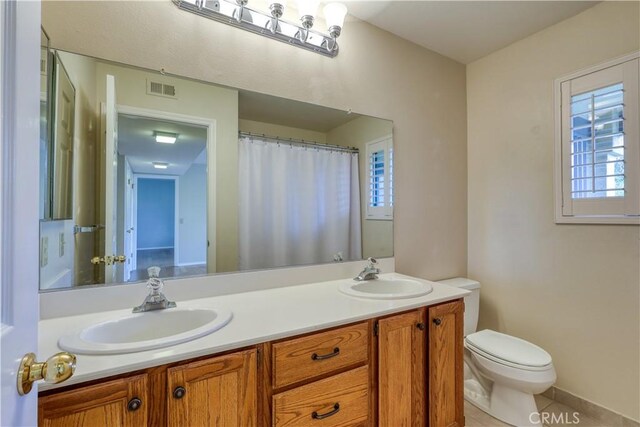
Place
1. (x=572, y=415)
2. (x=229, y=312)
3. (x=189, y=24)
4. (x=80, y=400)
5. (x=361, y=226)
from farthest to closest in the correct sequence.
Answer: (x=361, y=226)
(x=572, y=415)
(x=189, y=24)
(x=229, y=312)
(x=80, y=400)

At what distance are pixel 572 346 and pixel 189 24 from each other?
281 centimetres

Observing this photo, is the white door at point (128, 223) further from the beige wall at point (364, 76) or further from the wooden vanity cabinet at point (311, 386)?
the wooden vanity cabinet at point (311, 386)

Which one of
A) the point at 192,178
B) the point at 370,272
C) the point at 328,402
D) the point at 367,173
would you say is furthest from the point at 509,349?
the point at 192,178

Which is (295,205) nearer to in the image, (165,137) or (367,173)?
(367,173)

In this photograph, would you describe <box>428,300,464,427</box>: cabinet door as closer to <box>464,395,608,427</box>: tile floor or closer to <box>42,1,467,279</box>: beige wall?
<box>464,395,608,427</box>: tile floor

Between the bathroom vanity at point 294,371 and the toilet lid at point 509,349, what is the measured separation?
0.34 metres

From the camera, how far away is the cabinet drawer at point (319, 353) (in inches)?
40.0

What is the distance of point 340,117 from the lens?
1825 mm

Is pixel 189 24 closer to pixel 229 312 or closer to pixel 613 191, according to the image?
pixel 229 312

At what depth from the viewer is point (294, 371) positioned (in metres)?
1.04

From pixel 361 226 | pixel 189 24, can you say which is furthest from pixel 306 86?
pixel 361 226

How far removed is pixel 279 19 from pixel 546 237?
6.94 ft

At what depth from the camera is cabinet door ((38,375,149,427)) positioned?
725 mm

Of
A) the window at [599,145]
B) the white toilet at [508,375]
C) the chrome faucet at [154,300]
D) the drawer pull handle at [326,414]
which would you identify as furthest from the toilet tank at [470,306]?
the chrome faucet at [154,300]
